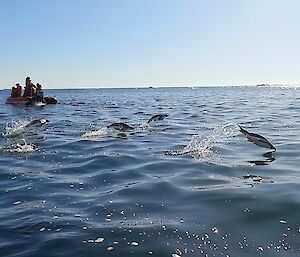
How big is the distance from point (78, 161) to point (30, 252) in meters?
6.76

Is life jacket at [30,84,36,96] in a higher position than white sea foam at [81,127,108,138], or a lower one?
higher

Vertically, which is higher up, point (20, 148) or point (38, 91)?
point (38, 91)

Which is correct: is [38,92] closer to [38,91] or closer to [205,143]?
[38,91]

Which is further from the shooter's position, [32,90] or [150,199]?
[32,90]

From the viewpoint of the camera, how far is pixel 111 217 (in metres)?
7.32

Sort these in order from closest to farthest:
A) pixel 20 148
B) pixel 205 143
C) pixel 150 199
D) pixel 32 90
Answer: pixel 150 199, pixel 20 148, pixel 205 143, pixel 32 90

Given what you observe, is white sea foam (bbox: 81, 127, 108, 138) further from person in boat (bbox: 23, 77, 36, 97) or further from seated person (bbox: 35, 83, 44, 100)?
person in boat (bbox: 23, 77, 36, 97)

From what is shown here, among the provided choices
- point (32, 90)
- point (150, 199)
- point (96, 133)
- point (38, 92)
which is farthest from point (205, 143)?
point (32, 90)

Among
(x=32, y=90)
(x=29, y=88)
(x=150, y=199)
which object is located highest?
(x=29, y=88)

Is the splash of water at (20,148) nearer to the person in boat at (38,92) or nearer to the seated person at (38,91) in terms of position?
the person in boat at (38,92)

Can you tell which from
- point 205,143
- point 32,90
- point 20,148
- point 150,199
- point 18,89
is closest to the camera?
point 150,199

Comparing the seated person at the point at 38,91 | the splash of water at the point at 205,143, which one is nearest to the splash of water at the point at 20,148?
the splash of water at the point at 205,143

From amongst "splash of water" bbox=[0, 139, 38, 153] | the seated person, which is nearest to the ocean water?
"splash of water" bbox=[0, 139, 38, 153]

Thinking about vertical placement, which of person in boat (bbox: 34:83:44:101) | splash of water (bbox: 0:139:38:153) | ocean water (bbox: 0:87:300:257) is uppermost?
person in boat (bbox: 34:83:44:101)
